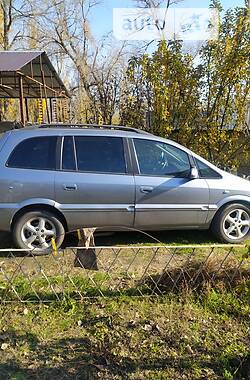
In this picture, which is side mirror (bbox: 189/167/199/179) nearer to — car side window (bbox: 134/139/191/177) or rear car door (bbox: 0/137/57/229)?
car side window (bbox: 134/139/191/177)

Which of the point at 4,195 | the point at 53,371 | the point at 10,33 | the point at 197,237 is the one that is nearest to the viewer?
the point at 53,371

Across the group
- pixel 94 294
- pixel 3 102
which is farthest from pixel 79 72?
pixel 94 294

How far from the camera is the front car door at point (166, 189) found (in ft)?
15.3

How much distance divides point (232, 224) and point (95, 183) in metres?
2.05

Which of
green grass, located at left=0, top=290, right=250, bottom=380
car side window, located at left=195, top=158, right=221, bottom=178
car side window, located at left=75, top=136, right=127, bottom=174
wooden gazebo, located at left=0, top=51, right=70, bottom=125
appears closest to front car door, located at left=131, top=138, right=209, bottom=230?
car side window, located at left=195, top=158, right=221, bottom=178

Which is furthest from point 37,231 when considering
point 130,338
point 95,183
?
point 130,338

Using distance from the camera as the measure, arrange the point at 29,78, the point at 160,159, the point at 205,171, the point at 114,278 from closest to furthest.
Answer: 1. the point at 114,278
2. the point at 160,159
3. the point at 205,171
4. the point at 29,78

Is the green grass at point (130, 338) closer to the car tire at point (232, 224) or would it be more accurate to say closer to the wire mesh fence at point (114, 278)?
the wire mesh fence at point (114, 278)

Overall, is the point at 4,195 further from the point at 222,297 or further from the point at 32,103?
the point at 32,103

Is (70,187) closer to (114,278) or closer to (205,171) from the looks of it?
(114,278)

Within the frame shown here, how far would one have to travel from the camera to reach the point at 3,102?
21438 millimetres

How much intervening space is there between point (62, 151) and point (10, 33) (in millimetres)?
25605

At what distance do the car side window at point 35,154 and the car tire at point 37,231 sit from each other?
607mm

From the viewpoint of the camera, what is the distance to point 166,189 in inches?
185
